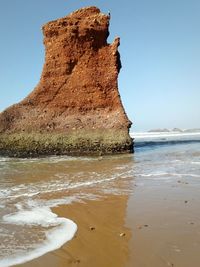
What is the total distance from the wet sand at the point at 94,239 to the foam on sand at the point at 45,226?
0.38 ft

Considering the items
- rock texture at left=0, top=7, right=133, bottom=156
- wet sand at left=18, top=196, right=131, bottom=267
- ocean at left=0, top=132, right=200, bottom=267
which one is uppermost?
rock texture at left=0, top=7, right=133, bottom=156

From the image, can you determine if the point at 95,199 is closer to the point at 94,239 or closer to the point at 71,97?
the point at 94,239

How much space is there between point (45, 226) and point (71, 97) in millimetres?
18593

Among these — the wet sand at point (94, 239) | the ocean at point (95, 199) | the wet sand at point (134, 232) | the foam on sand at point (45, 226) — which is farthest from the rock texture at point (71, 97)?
the foam on sand at point (45, 226)

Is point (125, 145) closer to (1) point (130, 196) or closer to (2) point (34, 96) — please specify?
(2) point (34, 96)

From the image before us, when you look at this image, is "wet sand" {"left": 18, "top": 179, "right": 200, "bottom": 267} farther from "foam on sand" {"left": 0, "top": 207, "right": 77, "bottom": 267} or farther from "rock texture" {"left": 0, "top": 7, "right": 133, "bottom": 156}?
"rock texture" {"left": 0, "top": 7, "right": 133, "bottom": 156}

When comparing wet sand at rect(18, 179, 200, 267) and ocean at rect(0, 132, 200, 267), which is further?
ocean at rect(0, 132, 200, 267)

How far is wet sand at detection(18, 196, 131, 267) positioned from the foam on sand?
0.12 metres

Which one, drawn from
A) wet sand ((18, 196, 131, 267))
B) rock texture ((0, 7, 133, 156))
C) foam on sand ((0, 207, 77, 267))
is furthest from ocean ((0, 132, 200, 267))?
rock texture ((0, 7, 133, 156))

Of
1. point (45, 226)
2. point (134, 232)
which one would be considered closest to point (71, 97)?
point (45, 226)

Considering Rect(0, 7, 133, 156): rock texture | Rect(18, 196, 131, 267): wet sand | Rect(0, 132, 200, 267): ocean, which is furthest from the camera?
Rect(0, 7, 133, 156): rock texture

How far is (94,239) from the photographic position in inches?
201

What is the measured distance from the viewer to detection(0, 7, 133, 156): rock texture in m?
22.3

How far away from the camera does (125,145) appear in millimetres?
21172
